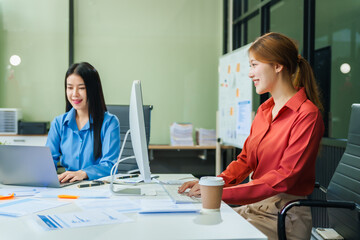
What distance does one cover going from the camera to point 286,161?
1.55 m

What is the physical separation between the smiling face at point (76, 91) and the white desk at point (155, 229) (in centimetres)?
106

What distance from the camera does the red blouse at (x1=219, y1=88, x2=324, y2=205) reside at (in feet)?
5.02

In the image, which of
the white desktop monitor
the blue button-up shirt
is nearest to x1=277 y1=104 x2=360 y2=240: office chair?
the white desktop monitor

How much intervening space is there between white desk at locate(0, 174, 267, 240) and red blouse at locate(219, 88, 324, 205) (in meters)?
0.39

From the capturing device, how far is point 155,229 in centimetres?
102

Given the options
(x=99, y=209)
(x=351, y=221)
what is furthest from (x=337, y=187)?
(x=99, y=209)

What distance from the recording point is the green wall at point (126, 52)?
4559 millimetres

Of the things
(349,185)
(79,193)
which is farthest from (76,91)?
(349,185)

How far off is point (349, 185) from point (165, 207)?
864 millimetres

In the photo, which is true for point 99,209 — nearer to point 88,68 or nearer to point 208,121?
point 88,68

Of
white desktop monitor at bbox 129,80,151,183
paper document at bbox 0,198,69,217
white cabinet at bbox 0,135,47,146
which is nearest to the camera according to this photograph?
paper document at bbox 0,198,69,217

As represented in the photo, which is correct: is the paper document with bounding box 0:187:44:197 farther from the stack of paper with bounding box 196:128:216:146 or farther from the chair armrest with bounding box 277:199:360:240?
the stack of paper with bounding box 196:128:216:146

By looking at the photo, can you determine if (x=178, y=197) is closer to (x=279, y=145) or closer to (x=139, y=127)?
(x=139, y=127)

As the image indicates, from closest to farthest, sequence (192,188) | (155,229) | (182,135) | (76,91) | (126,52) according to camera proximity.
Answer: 1. (155,229)
2. (192,188)
3. (76,91)
4. (182,135)
5. (126,52)
